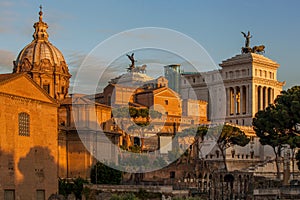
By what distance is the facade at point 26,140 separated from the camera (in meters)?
52.1

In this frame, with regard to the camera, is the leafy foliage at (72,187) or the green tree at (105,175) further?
the green tree at (105,175)

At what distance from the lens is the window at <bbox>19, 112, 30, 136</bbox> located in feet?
177

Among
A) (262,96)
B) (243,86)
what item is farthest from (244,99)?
(262,96)

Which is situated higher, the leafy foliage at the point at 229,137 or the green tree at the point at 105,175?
the leafy foliage at the point at 229,137

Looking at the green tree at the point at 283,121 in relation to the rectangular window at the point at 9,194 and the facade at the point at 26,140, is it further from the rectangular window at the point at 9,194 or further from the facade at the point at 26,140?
the rectangular window at the point at 9,194

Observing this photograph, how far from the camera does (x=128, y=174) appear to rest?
6838 centimetres

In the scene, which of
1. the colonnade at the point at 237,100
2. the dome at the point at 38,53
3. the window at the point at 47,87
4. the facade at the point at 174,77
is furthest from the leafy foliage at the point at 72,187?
the facade at the point at 174,77

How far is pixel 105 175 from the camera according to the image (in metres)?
60.9

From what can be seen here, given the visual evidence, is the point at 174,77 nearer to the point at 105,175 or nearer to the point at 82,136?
the point at 82,136

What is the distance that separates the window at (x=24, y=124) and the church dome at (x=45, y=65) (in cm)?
2133

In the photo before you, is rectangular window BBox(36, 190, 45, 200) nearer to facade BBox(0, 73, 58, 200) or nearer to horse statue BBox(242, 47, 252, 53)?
facade BBox(0, 73, 58, 200)

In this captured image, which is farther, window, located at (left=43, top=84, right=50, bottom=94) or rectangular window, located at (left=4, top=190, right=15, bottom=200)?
window, located at (left=43, top=84, right=50, bottom=94)

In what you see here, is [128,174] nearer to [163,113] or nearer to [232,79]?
[163,113]

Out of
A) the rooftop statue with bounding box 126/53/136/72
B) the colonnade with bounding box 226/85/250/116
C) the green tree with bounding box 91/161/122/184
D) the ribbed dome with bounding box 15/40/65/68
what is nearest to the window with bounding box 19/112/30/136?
the green tree with bounding box 91/161/122/184
